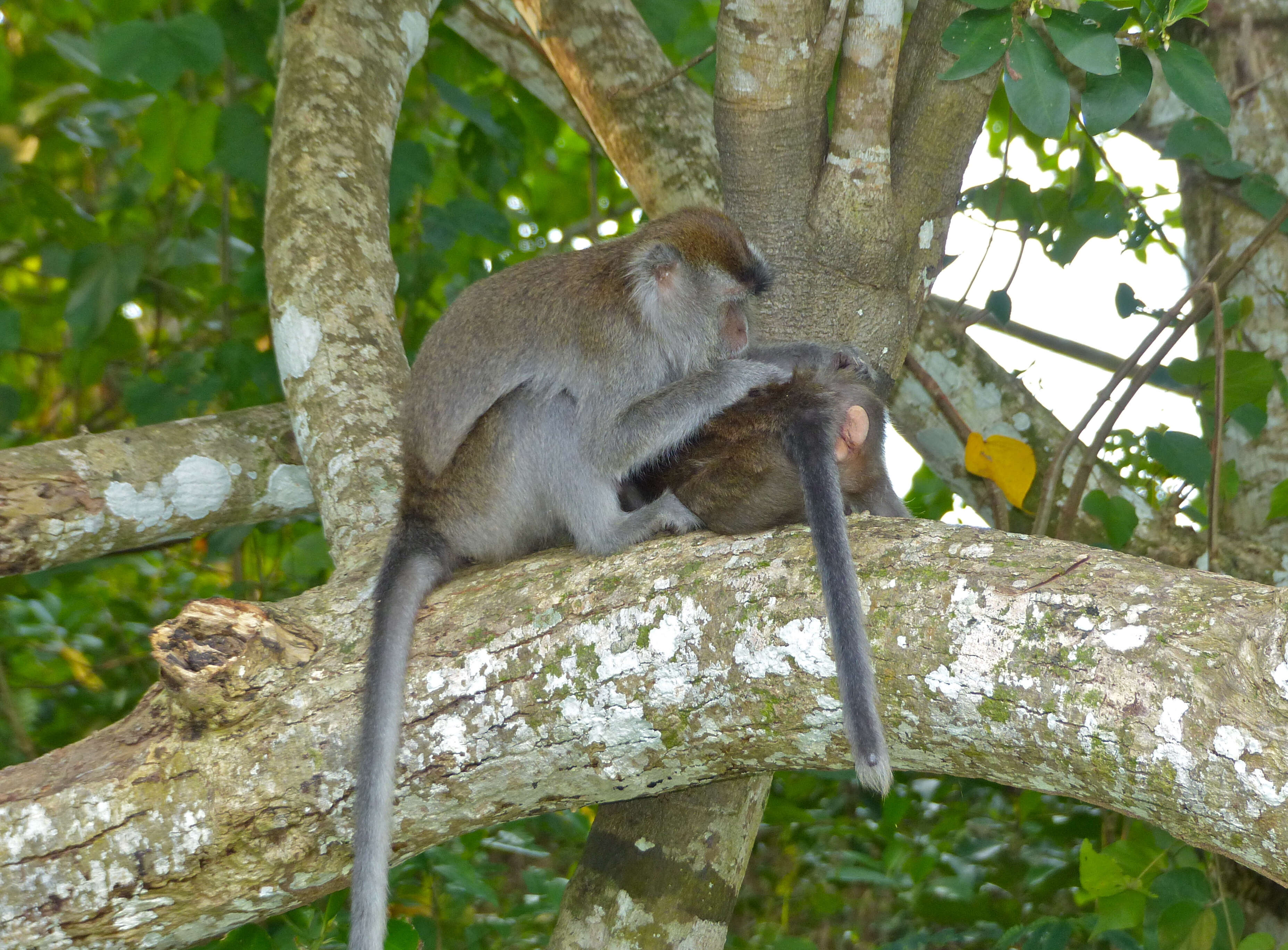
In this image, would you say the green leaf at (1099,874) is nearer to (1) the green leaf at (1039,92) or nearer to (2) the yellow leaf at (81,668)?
(1) the green leaf at (1039,92)

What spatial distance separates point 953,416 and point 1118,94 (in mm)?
1460

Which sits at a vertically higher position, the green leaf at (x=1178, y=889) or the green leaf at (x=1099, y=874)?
the green leaf at (x=1099, y=874)

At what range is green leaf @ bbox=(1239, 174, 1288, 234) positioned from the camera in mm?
3393

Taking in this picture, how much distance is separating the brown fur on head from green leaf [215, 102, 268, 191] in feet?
5.97

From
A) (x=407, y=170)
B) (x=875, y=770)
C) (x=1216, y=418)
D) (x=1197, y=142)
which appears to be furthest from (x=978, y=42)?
(x=407, y=170)

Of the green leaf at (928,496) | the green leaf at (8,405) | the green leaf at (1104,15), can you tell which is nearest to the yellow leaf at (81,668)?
the green leaf at (8,405)

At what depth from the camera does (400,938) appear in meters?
2.20

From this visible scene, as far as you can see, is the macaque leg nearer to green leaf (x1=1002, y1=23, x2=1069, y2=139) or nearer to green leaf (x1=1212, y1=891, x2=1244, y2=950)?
green leaf (x1=1002, y1=23, x2=1069, y2=139)

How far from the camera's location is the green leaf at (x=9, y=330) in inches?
135

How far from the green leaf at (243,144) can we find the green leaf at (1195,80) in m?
2.62

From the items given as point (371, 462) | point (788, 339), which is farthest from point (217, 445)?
point (788, 339)

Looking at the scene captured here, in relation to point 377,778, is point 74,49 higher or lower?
higher

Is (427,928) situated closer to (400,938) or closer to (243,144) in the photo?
(400,938)

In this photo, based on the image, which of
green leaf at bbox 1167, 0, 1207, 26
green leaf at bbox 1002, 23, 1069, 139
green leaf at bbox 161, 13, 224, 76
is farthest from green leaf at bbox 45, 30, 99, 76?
green leaf at bbox 1167, 0, 1207, 26
